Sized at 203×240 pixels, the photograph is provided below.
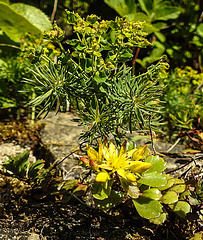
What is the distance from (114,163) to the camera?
943mm

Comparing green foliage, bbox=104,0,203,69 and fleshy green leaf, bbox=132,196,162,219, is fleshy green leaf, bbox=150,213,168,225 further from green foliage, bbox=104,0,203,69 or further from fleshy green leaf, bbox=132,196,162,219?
green foliage, bbox=104,0,203,69

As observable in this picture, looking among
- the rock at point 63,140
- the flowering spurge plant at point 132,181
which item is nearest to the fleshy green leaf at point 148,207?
the flowering spurge plant at point 132,181

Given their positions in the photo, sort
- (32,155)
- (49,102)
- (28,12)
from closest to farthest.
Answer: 1. (49,102)
2. (32,155)
3. (28,12)

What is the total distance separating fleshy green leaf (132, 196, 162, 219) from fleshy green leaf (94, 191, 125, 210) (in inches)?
2.7

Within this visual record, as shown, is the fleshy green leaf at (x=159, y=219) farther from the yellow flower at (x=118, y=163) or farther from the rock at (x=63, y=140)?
the rock at (x=63, y=140)

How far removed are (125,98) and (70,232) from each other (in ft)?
1.90

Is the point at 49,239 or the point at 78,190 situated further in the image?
the point at 78,190

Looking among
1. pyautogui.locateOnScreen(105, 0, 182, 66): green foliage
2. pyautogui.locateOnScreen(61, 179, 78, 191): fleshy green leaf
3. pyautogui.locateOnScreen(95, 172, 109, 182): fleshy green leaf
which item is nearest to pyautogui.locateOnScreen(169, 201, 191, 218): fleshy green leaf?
pyautogui.locateOnScreen(95, 172, 109, 182): fleshy green leaf

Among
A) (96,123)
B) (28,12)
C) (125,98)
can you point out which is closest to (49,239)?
(96,123)

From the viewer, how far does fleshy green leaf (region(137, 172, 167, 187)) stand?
0.95 m

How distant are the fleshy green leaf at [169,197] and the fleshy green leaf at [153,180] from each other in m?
0.12

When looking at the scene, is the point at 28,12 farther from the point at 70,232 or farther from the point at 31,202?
the point at 70,232

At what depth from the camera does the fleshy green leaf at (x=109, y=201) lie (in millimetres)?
973

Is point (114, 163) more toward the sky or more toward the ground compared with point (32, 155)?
more toward the sky
